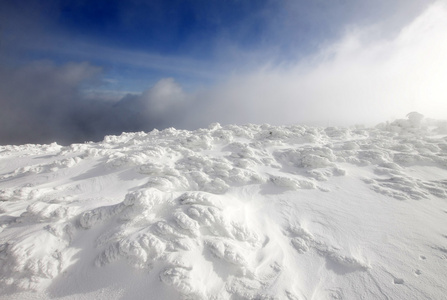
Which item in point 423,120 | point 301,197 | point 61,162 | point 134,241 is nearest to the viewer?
point 134,241

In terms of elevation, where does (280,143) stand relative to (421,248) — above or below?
above

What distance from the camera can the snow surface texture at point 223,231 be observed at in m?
3.65

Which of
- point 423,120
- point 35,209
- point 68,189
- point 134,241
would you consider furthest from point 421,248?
point 423,120

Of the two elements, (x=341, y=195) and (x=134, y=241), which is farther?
(x=341, y=195)

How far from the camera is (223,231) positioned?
4.58m

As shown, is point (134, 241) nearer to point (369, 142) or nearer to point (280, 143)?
point (280, 143)

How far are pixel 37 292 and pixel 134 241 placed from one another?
178 cm

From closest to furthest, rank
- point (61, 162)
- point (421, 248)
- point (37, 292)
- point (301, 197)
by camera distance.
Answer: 1. point (37, 292)
2. point (421, 248)
3. point (301, 197)
4. point (61, 162)

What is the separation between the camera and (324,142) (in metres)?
11.2

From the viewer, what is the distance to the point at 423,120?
14172 millimetres

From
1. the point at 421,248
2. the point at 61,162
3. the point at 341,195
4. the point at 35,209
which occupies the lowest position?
the point at 421,248

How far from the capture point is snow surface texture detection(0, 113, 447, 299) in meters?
3.65

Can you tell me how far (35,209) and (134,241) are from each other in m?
3.02

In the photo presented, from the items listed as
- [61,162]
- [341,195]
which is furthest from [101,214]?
[341,195]
